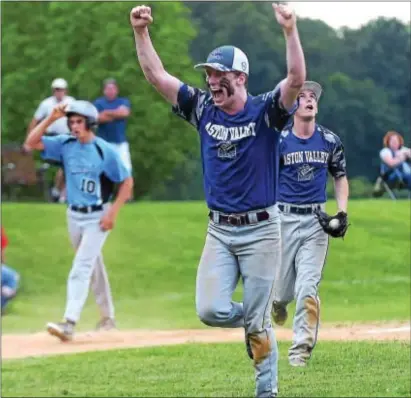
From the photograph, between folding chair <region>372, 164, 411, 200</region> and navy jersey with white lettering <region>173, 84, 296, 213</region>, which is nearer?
navy jersey with white lettering <region>173, 84, 296, 213</region>

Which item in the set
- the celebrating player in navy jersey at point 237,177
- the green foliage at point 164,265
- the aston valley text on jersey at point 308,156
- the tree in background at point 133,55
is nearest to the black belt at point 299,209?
the aston valley text on jersey at point 308,156

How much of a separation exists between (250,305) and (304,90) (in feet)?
4.71

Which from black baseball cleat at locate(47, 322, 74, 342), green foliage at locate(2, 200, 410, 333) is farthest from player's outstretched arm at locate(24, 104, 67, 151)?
green foliage at locate(2, 200, 410, 333)

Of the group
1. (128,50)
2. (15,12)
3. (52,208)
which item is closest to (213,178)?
(52,208)

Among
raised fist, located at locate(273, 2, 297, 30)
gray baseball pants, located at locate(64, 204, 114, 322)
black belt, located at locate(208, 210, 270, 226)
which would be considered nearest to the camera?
raised fist, located at locate(273, 2, 297, 30)

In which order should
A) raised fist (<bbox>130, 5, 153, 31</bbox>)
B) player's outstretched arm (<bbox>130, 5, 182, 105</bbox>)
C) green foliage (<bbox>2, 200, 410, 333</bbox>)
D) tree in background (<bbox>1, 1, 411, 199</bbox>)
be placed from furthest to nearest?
tree in background (<bbox>1, 1, 411, 199</bbox>), green foliage (<bbox>2, 200, 410, 333</bbox>), player's outstretched arm (<bbox>130, 5, 182, 105</bbox>), raised fist (<bbox>130, 5, 153, 31</bbox>)

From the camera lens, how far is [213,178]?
6973 millimetres

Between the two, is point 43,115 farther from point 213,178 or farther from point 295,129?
point 213,178

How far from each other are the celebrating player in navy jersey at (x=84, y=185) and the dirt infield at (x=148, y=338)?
30 cm

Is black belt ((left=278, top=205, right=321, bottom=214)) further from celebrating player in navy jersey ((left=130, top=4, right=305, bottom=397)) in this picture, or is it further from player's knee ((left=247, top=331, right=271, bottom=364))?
player's knee ((left=247, top=331, right=271, bottom=364))

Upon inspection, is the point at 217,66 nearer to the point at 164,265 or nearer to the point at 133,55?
the point at 164,265

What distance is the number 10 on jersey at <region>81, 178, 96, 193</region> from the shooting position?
39.0ft

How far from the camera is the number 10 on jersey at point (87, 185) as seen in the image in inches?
468

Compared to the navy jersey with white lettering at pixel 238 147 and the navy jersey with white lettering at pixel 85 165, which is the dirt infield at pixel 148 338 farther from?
the navy jersey with white lettering at pixel 238 147
